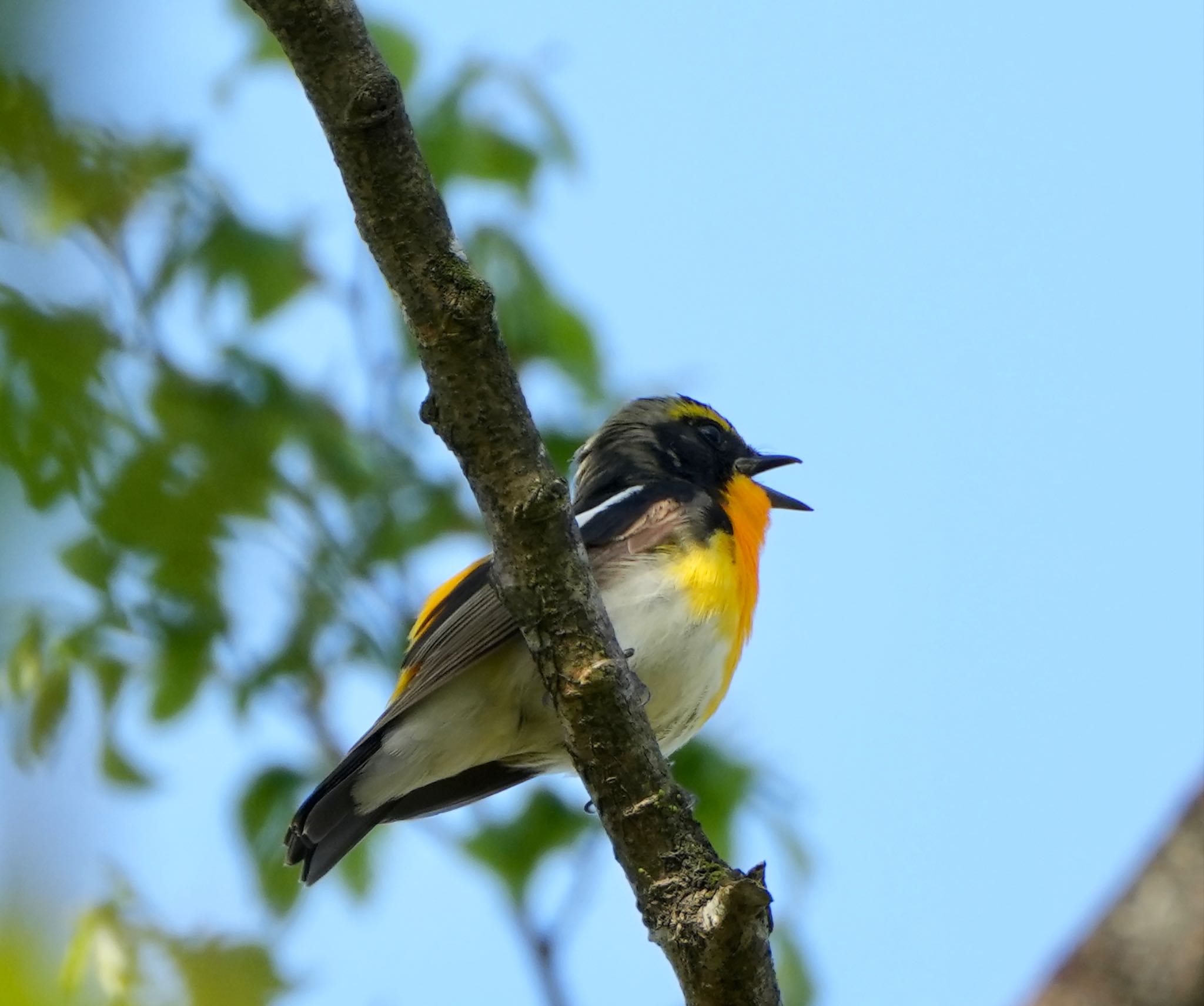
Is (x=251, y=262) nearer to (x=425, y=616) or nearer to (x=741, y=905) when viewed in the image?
(x=425, y=616)

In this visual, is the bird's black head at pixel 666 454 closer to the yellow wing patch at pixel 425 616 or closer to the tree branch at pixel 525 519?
the yellow wing patch at pixel 425 616

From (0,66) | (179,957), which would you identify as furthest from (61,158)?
(179,957)

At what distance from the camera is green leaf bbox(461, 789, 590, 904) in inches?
194

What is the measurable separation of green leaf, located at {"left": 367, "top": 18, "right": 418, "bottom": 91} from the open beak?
1.81 m

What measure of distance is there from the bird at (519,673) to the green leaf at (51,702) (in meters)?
0.70

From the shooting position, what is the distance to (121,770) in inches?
166

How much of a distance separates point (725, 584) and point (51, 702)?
1859mm

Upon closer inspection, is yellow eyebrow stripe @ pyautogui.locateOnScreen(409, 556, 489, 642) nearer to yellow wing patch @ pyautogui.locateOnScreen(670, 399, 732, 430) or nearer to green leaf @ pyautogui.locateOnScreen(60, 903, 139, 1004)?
yellow wing patch @ pyautogui.locateOnScreen(670, 399, 732, 430)

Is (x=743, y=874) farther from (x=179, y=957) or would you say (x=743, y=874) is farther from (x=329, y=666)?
(x=329, y=666)

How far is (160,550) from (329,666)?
1.35 meters

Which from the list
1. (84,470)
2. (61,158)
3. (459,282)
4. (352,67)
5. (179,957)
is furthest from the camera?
(61,158)

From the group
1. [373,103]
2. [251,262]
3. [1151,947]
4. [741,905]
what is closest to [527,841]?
[251,262]

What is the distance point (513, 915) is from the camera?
480cm

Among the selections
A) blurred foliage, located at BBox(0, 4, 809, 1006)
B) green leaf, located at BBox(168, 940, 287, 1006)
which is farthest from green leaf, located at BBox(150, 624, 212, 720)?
green leaf, located at BBox(168, 940, 287, 1006)
